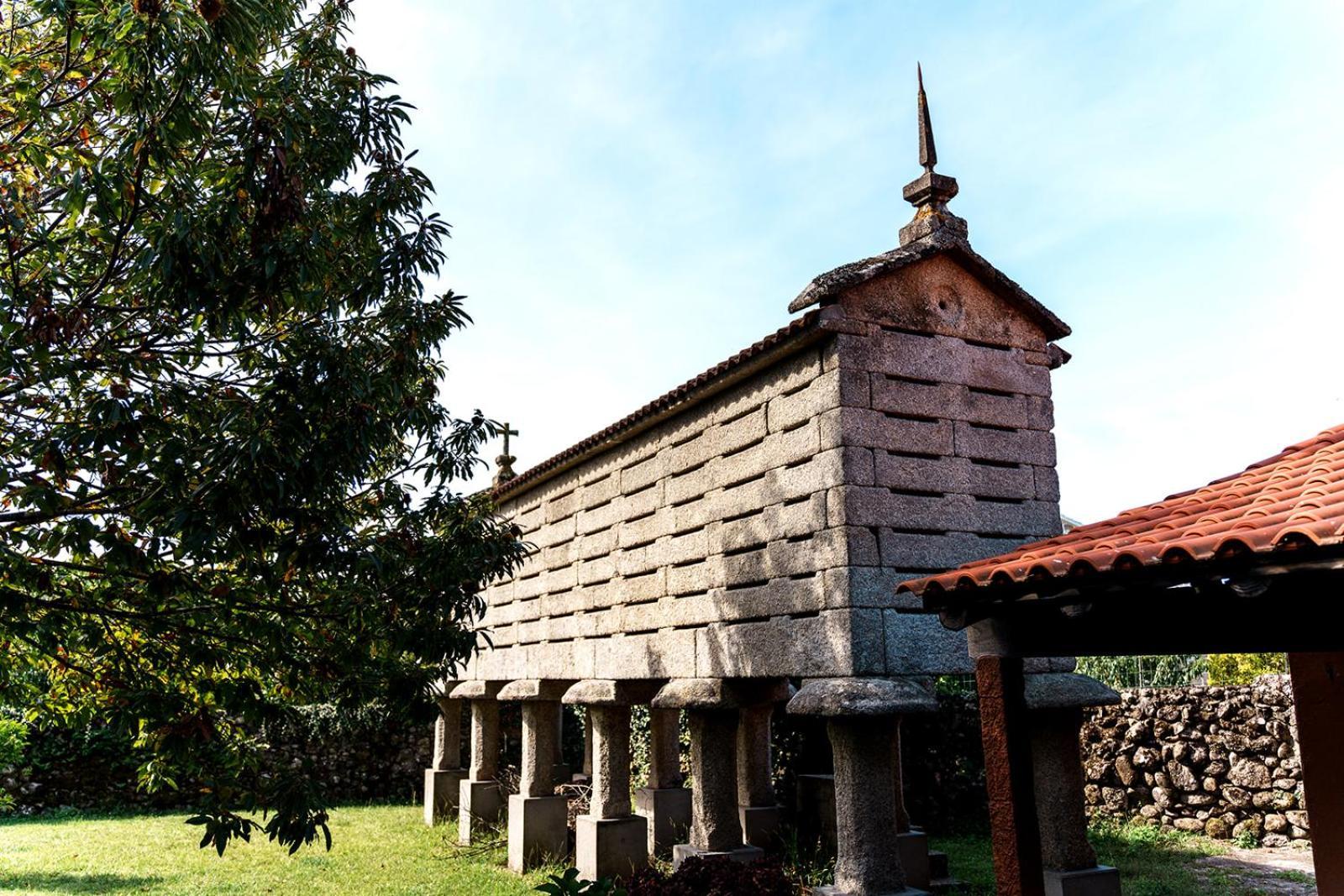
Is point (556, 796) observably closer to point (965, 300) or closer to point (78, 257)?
point (965, 300)

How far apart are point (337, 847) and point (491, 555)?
8118 millimetres

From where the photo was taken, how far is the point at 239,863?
11.9 metres

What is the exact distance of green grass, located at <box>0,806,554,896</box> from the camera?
10359 mm

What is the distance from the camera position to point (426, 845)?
1289 centimetres

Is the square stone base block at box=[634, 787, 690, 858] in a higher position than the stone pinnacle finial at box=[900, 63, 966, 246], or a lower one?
lower

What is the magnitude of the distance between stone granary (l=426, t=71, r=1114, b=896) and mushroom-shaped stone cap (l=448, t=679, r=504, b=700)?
3105 millimetres

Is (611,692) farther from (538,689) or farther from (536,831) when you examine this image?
(536,831)

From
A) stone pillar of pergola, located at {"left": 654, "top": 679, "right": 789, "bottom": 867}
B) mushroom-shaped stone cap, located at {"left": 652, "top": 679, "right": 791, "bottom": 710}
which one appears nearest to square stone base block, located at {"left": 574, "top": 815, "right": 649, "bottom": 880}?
stone pillar of pergola, located at {"left": 654, "top": 679, "right": 789, "bottom": 867}

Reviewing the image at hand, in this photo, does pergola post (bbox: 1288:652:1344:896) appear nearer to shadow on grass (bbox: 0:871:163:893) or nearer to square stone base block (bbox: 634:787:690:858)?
square stone base block (bbox: 634:787:690:858)

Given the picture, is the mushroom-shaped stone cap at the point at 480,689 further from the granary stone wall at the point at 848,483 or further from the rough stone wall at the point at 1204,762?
the rough stone wall at the point at 1204,762

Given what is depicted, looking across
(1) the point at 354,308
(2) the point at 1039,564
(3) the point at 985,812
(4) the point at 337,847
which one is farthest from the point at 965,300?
(4) the point at 337,847

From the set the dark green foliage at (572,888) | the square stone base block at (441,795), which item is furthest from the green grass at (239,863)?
the dark green foliage at (572,888)

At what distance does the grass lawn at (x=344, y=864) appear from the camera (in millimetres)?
9836

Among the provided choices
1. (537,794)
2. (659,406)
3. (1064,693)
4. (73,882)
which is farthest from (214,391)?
(73,882)
